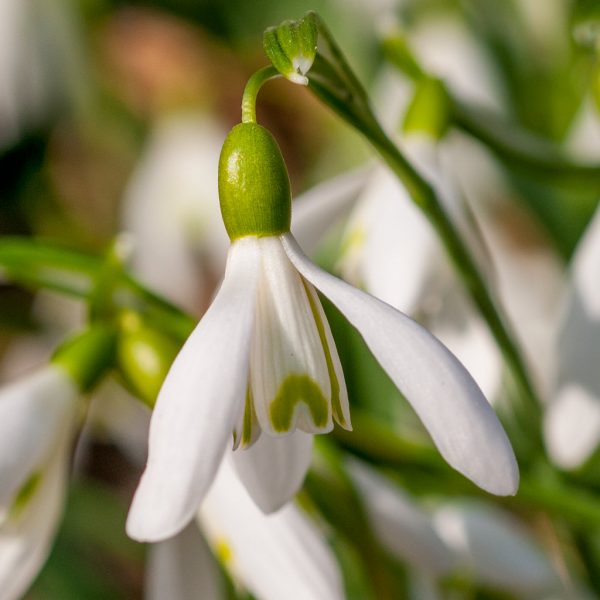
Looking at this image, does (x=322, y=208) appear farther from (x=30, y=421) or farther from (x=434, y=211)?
(x=30, y=421)

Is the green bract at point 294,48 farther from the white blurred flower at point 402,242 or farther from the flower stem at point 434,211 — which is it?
the white blurred flower at point 402,242

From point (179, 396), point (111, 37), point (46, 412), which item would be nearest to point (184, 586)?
point (46, 412)

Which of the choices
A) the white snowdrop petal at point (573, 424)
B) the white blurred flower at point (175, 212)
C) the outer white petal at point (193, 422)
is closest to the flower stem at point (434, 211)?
the white snowdrop petal at point (573, 424)

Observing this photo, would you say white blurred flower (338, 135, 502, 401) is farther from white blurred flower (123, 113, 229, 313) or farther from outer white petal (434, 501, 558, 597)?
white blurred flower (123, 113, 229, 313)

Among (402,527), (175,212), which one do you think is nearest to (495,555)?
(402,527)

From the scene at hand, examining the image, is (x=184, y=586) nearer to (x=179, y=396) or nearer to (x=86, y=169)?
(x=179, y=396)

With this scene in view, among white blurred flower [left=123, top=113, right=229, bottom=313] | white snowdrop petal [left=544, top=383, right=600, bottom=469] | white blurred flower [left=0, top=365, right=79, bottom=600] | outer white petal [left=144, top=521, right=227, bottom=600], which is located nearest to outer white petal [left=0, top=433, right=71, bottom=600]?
white blurred flower [left=0, top=365, right=79, bottom=600]
